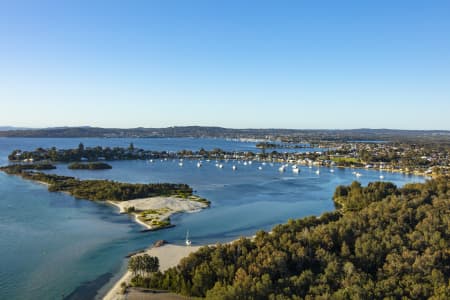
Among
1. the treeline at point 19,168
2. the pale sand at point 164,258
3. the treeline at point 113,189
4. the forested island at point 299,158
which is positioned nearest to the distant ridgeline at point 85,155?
the forested island at point 299,158

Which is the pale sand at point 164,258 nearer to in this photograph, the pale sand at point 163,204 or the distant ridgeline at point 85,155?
the pale sand at point 163,204

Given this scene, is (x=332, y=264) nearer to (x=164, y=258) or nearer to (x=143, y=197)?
(x=164, y=258)

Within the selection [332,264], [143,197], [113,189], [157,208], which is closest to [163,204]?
[157,208]

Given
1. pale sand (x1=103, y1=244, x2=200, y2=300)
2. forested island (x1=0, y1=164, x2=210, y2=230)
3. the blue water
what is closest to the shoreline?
forested island (x1=0, y1=164, x2=210, y2=230)

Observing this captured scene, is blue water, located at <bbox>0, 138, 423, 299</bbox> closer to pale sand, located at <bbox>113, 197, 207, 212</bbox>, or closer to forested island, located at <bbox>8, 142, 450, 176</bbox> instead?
pale sand, located at <bbox>113, 197, 207, 212</bbox>

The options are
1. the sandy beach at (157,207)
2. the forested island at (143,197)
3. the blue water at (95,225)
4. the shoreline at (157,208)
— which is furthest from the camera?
the forested island at (143,197)

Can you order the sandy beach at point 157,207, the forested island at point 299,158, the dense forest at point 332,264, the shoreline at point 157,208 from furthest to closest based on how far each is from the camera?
the forested island at point 299,158
the sandy beach at point 157,207
the shoreline at point 157,208
the dense forest at point 332,264
